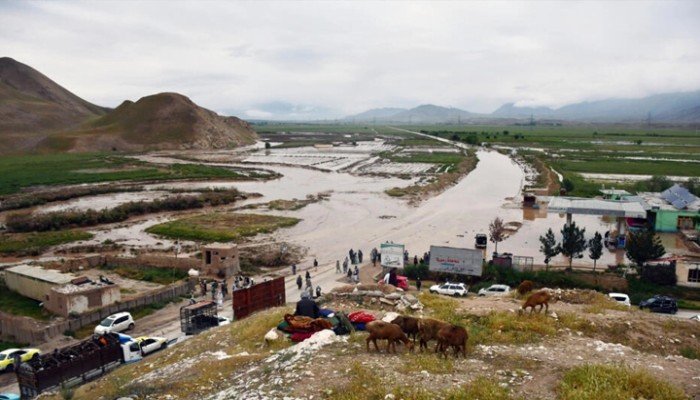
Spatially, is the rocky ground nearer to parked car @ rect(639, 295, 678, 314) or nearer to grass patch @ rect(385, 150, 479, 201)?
Result: parked car @ rect(639, 295, 678, 314)

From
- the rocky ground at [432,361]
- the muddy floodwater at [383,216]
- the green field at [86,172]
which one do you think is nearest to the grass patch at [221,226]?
the muddy floodwater at [383,216]

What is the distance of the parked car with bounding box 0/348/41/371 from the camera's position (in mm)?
18720

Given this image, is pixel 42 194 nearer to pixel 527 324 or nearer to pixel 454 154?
pixel 527 324

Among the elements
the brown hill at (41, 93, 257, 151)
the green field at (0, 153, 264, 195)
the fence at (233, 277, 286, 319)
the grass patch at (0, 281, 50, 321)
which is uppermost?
the brown hill at (41, 93, 257, 151)

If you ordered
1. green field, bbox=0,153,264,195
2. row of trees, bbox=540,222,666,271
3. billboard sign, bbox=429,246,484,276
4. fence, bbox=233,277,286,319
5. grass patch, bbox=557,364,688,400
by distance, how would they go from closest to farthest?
grass patch, bbox=557,364,688,400 → fence, bbox=233,277,286,319 → billboard sign, bbox=429,246,484,276 → row of trees, bbox=540,222,666,271 → green field, bbox=0,153,264,195

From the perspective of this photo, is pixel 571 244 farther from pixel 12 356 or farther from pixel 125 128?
pixel 125 128

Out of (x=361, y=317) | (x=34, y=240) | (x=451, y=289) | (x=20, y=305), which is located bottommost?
(x=20, y=305)

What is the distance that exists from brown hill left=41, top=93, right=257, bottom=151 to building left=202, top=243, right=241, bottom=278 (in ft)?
347

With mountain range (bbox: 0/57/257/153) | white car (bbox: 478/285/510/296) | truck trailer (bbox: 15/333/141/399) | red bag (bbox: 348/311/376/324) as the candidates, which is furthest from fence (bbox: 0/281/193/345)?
mountain range (bbox: 0/57/257/153)

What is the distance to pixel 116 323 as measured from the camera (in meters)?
22.4

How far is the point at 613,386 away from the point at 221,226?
39074 millimetres

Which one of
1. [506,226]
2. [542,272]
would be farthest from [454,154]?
[542,272]

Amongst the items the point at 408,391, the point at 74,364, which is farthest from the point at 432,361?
the point at 74,364

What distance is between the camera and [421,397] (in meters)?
9.03
